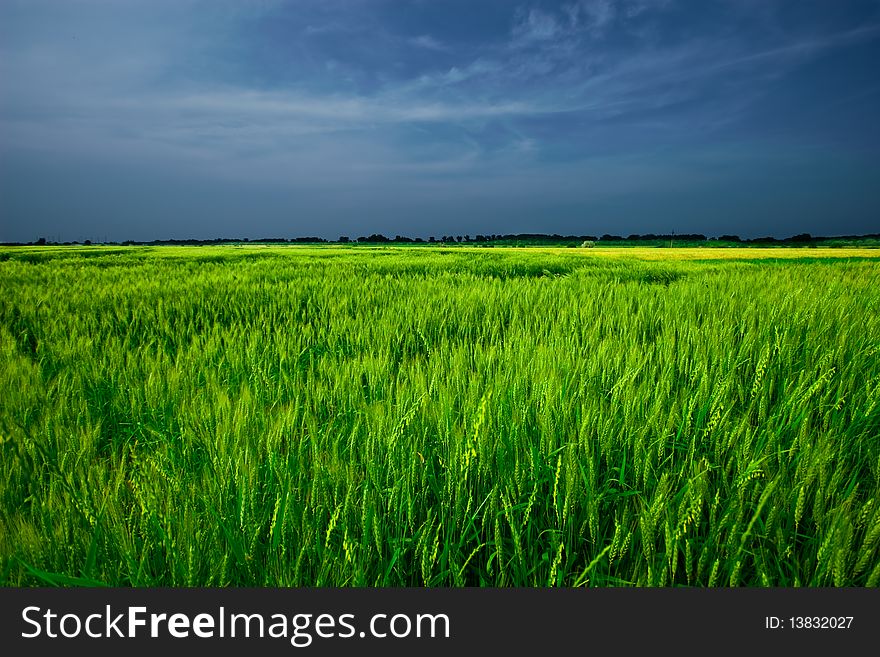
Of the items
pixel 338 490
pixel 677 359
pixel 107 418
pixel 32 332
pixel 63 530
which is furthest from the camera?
pixel 32 332

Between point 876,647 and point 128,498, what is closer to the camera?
point 876,647

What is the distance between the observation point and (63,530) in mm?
790

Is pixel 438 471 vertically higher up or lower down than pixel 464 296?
lower down

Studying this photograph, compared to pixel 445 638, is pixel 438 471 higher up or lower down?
higher up

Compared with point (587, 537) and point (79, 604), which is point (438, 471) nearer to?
point (587, 537)

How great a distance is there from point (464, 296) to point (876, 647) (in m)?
3.23

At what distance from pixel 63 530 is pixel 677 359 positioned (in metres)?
1.99

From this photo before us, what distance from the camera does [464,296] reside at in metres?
3.79

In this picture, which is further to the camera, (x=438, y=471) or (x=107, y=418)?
(x=107, y=418)

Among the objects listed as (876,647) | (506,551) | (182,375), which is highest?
(182,375)

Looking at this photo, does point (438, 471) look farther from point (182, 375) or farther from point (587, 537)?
point (182, 375)

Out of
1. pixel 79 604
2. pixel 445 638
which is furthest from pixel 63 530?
pixel 445 638

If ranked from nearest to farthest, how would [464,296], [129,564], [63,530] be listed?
1. [129,564]
2. [63,530]
3. [464,296]

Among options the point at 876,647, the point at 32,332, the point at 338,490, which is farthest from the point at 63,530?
the point at 32,332
